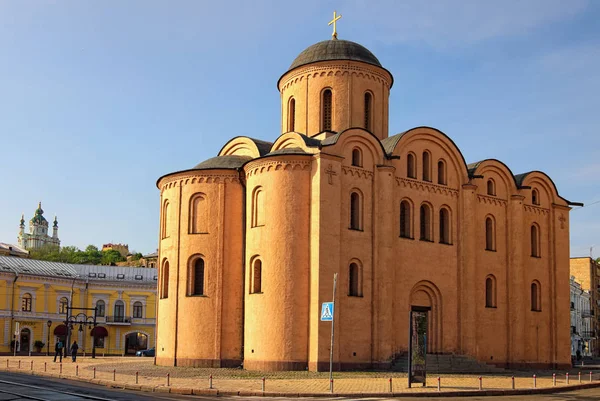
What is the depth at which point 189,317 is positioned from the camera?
34375 millimetres

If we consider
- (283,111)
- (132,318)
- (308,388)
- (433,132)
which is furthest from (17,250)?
(308,388)

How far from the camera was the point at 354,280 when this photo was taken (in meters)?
32.6

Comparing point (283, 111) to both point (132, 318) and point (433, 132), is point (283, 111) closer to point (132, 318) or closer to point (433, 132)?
point (433, 132)

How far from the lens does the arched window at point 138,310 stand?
64000 millimetres

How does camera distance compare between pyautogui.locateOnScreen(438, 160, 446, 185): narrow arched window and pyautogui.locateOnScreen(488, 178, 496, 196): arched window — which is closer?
pyautogui.locateOnScreen(438, 160, 446, 185): narrow arched window

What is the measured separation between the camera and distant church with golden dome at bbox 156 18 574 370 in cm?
3156

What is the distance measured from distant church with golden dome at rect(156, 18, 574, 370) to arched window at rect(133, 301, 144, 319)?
2851 cm

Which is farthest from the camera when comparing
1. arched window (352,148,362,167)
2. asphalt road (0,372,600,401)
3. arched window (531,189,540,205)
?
arched window (531,189,540,205)

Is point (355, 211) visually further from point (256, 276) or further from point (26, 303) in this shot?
point (26, 303)

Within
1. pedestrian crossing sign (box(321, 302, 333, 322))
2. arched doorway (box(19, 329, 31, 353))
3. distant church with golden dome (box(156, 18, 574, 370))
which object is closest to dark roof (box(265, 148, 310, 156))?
distant church with golden dome (box(156, 18, 574, 370))

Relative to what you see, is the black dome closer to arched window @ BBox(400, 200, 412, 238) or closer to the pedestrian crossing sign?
arched window @ BBox(400, 200, 412, 238)

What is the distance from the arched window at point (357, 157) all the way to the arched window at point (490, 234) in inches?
358

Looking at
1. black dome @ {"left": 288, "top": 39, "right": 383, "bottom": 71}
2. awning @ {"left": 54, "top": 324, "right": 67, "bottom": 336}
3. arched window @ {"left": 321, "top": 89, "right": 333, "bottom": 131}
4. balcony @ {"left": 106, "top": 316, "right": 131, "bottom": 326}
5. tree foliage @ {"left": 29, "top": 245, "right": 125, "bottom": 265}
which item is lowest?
awning @ {"left": 54, "top": 324, "right": 67, "bottom": 336}

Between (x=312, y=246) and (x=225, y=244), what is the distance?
17.4 feet
